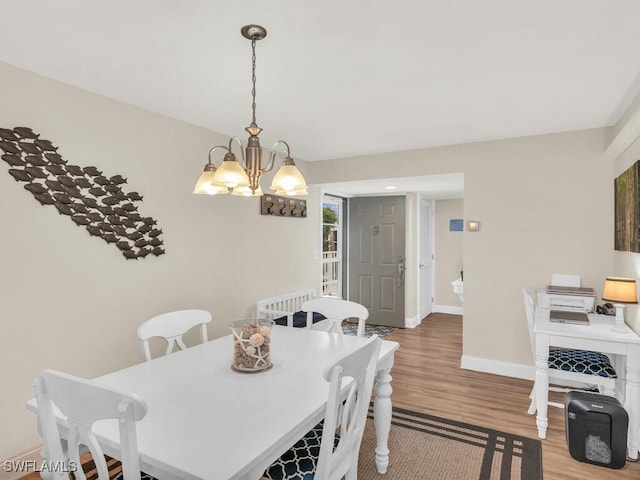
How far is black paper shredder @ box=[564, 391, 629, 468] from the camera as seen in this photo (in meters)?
2.26

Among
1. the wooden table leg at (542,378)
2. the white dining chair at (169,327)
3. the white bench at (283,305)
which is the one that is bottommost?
the wooden table leg at (542,378)

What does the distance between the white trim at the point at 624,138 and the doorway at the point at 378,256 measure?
2853 millimetres

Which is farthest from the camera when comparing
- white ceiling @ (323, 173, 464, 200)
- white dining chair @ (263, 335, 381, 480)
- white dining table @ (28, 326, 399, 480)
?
white ceiling @ (323, 173, 464, 200)

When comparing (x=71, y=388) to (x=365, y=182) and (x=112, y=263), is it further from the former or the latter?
(x=365, y=182)

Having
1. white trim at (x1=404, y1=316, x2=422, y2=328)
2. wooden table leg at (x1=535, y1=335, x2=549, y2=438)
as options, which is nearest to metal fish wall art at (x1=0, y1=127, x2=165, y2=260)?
wooden table leg at (x1=535, y1=335, x2=549, y2=438)

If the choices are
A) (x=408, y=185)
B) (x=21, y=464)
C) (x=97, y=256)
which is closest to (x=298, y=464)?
(x=21, y=464)

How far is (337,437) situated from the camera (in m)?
1.72

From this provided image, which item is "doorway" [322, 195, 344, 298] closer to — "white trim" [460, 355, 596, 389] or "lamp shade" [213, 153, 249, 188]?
"white trim" [460, 355, 596, 389]

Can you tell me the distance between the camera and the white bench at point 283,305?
3.74 metres

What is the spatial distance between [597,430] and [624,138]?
196 centimetres

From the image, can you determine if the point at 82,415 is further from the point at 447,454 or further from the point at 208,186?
the point at 447,454

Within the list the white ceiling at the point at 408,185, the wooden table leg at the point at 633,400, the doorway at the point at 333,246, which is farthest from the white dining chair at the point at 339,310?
the doorway at the point at 333,246

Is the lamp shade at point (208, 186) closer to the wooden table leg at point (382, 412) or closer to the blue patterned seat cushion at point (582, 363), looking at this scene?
the wooden table leg at point (382, 412)

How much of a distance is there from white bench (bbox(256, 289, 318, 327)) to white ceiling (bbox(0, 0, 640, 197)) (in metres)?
1.77
